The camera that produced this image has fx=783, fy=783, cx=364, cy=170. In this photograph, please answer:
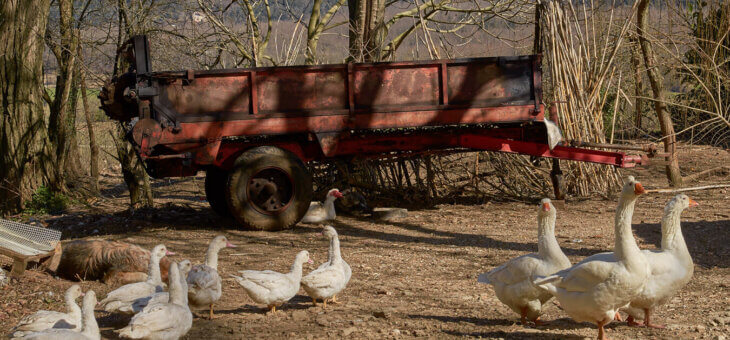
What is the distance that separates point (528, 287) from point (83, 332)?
307 centimetres

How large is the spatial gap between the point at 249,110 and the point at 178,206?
9.03ft

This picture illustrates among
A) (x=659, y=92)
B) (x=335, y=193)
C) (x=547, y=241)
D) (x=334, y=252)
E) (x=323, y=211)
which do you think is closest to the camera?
(x=547, y=241)

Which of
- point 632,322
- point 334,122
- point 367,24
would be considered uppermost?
point 367,24

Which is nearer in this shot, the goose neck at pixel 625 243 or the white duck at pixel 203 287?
the goose neck at pixel 625 243

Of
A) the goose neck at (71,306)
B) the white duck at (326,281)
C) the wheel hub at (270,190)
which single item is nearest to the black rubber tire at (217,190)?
the wheel hub at (270,190)

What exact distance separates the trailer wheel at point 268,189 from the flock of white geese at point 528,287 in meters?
3.37

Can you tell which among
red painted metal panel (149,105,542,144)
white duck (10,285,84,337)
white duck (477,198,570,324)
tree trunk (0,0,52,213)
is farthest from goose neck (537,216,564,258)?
tree trunk (0,0,52,213)

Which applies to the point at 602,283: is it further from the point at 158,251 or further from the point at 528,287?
the point at 158,251

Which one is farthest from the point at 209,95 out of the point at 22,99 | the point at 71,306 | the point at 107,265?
the point at 71,306

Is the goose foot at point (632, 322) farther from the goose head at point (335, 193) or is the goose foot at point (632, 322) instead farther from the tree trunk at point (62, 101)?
the tree trunk at point (62, 101)

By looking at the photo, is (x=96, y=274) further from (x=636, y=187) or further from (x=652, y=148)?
(x=652, y=148)

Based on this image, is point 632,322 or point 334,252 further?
point 334,252

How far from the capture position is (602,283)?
5.32 m

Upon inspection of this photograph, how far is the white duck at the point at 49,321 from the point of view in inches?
207
